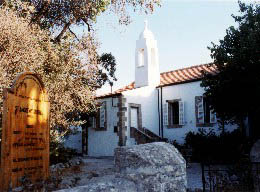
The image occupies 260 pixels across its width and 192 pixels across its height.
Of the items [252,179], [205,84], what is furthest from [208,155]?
[252,179]

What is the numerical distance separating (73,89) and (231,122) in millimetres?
8030

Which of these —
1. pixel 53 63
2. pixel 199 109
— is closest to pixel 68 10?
pixel 53 63

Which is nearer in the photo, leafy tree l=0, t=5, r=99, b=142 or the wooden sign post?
the wooden sign post

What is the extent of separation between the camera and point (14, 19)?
34.2ft

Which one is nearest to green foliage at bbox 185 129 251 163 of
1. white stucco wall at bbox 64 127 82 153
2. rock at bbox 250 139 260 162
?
rock at bbox 250 139 260 162

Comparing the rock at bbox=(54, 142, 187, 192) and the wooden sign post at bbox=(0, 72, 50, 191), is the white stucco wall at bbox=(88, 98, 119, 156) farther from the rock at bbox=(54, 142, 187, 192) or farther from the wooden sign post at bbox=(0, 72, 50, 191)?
the rock at bbox=(54, 142, 187, 192)

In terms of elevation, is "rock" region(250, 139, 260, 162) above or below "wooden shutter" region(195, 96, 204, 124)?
below

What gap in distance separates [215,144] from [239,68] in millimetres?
5495

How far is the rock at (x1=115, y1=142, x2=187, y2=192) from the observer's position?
3.29 m

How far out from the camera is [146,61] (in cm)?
2061

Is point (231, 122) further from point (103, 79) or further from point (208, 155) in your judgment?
point (103, 79)

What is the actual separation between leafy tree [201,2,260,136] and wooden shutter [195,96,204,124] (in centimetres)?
498

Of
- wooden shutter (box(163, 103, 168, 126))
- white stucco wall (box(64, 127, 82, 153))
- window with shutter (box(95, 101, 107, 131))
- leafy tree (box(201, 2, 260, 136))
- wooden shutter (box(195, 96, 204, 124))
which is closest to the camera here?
leafy tree (box(201, 2, 260, 136))

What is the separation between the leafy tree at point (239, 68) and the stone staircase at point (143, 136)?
567cm
